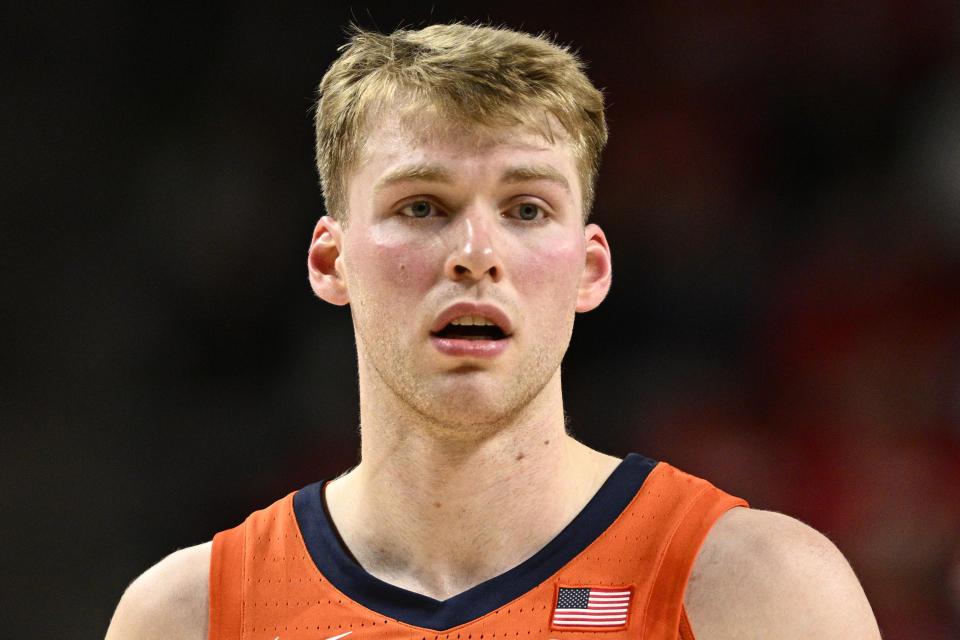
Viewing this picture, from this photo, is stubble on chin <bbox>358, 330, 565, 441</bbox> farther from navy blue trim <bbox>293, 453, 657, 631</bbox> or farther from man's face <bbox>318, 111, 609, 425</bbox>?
navy blue trim <bbox>293, 453, 657, 631</bbox>

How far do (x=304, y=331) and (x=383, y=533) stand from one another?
217 centimetres

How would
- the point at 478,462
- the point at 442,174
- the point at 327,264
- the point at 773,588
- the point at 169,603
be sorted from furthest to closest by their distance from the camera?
the point at 327,264 → the point at 169,603 → the point at 478,462 → the point at 442,174 → the point at 773,588

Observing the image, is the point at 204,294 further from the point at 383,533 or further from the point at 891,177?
the point at 891,177

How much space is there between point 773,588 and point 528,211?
1027 millimetres

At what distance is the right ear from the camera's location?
3158mm

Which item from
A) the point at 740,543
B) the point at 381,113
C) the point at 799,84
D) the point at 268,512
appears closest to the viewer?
the point at 740,543

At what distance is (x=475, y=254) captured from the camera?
271 cm

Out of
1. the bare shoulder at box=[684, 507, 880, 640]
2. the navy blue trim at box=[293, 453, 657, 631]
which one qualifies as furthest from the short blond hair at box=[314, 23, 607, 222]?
the bare shoulder at box=[684, 507, 880, 640]

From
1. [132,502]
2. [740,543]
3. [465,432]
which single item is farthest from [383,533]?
[132,502]

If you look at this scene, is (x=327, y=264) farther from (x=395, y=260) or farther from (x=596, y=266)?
(x=596, y=266)

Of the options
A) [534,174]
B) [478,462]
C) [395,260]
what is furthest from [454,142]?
[478,462]

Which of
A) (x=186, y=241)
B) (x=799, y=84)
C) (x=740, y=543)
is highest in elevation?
(x=799, y=84)

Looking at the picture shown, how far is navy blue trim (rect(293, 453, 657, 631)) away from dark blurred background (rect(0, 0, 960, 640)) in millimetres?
1914

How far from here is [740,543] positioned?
2775 mm
